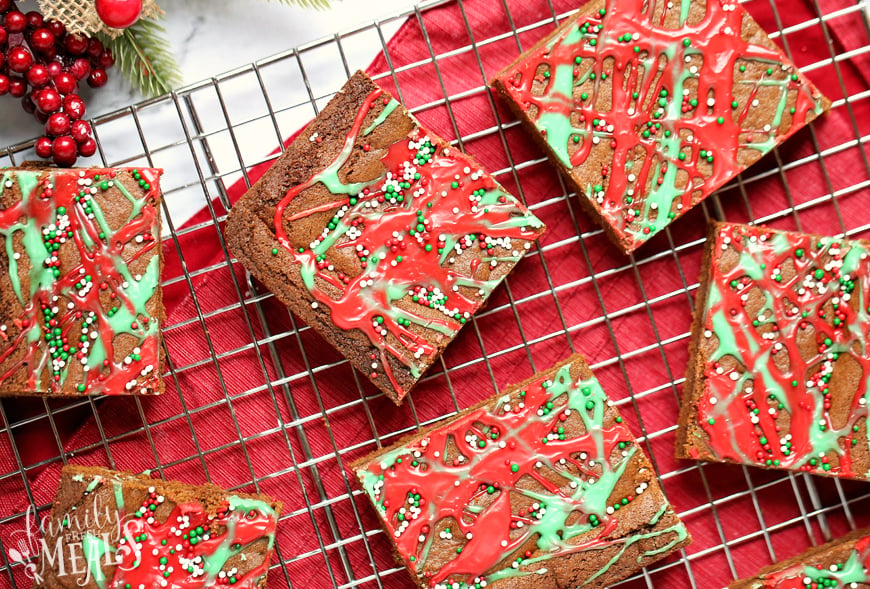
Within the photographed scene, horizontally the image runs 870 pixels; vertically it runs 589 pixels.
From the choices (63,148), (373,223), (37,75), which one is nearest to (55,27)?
(37,75)

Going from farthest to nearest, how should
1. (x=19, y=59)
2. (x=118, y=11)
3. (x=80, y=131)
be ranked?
(x=80, y=131), (x=19, y=59), (x=118, y=11)

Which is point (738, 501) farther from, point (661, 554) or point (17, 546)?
point (17, 546)

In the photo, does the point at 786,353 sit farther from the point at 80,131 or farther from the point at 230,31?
the point at 80,131

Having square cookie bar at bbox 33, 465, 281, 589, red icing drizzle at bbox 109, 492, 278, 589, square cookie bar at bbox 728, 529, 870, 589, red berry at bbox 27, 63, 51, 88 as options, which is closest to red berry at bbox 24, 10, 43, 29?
Result: red berry at bbox 27, 63, 51, 88

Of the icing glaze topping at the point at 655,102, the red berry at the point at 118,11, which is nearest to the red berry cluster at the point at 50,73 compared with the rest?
the red berry at the point at 118,11

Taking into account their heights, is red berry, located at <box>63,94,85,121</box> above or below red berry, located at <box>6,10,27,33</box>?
below

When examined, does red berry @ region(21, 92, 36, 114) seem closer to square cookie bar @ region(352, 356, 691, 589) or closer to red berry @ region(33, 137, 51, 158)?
red berry @ region(33, 137, 51, 158)

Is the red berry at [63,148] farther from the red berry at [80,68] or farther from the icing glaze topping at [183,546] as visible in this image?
the icing glaze topping at [183,546]

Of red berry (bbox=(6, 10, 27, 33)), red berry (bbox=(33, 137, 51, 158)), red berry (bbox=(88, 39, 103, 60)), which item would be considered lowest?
red berry (bbox=(33, 137, 51, 158))
